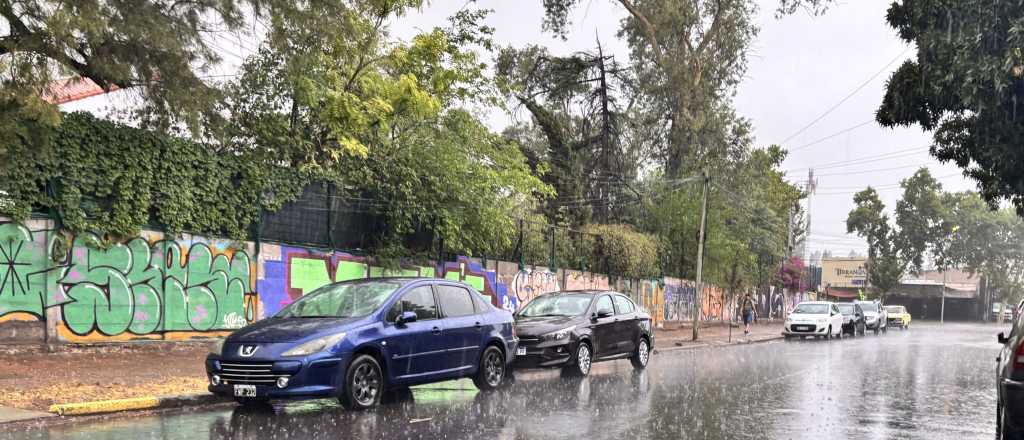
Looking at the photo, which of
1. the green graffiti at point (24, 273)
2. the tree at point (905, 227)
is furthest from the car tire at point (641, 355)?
the tree at point (905, 227)

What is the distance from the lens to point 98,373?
41.5ft

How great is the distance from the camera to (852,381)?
15352 millimetres

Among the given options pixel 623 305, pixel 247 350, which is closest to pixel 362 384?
pixel 247 350

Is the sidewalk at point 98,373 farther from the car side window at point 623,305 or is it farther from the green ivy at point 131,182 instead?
the car side window at point 623,305

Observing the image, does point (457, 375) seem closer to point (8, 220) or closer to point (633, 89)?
Result: point (8, 220)

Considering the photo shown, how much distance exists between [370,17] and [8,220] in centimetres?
965

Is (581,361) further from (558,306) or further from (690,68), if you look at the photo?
(690,68)

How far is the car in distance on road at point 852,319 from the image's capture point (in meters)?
36.7

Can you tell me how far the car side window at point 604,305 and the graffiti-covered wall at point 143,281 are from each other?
2.72 meters

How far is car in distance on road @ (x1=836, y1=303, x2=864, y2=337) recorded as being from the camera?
3669cm

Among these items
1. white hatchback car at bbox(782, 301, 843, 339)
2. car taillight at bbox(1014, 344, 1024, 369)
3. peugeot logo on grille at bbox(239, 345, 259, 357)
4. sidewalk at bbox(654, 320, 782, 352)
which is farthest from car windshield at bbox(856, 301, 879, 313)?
peugeot logo on grille at bbox(239, 345, 259, 357)

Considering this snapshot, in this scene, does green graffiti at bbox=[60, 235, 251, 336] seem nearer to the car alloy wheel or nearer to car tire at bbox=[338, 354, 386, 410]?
car tire at bbox=[338, 354, 386, 410]

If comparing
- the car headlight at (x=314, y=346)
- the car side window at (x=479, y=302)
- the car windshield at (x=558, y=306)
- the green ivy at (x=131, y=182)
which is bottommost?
the car headlight at (x=314, y=346)

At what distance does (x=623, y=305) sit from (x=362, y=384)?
27.4ft
